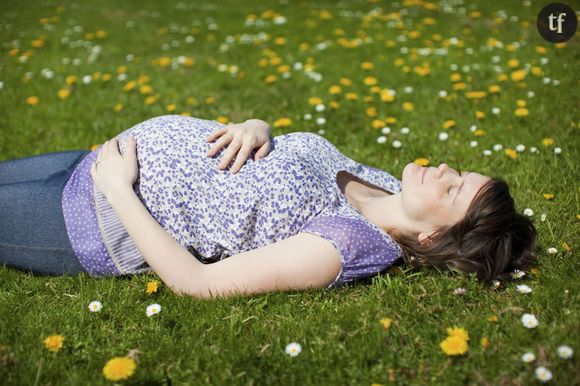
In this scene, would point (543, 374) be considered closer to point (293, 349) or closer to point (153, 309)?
point (293, 349)

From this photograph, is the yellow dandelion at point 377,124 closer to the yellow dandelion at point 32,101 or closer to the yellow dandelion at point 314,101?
the yellow dandelion at point 314,101

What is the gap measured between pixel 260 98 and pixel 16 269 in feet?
9.86

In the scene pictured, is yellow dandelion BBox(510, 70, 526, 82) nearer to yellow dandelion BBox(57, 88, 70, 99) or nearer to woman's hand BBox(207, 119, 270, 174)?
woman's hand BBox(207, 119, 270, 174)

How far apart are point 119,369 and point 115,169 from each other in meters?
1.04

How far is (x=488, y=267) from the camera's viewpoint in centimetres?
267

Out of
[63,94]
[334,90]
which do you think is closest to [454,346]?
[334,90]

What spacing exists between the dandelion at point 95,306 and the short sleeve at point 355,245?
3.38ft

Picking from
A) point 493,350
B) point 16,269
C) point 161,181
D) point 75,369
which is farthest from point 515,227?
point 16,269

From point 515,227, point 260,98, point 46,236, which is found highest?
point 515,227

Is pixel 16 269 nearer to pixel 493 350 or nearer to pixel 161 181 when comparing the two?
pixel 161 181

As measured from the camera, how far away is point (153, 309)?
2.57 m

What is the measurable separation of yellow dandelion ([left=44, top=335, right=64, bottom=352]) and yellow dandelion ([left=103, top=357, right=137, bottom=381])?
11.8 inches

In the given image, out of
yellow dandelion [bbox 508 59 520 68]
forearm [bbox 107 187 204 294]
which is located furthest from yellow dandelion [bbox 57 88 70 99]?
yellow dandelion [bbox 508 59 520 68]

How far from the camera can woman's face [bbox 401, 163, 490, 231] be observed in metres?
2.69
